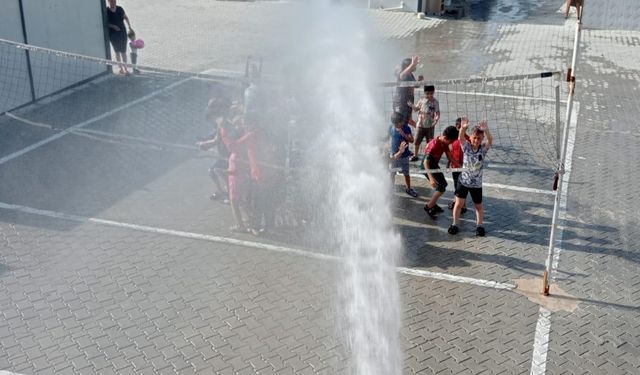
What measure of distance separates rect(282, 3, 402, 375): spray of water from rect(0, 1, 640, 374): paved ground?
183mm

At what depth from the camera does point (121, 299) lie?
7.56m

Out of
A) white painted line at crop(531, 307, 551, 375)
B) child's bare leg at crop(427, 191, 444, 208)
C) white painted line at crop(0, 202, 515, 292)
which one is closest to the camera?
white painted line at crop(531, 307, 551, 375)

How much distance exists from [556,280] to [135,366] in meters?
4.89

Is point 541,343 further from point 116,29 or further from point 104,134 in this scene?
Result: point 116,29

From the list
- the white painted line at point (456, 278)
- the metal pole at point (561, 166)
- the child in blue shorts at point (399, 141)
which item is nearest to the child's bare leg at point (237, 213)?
the white painted line at point (456, 278)

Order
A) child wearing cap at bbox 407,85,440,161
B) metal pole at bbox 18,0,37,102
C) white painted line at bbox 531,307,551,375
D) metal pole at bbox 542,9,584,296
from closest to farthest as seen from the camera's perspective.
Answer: white painted line at bbox 531,307,551,375
metal pole at bbox 542,9,584,296
child wearing cap at bbox 407,85,440,161
metal pole at bbox 18,0,37,102

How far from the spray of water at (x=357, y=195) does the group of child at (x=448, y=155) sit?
2.10 ft

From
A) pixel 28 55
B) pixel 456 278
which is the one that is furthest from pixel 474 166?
pixel 28 55

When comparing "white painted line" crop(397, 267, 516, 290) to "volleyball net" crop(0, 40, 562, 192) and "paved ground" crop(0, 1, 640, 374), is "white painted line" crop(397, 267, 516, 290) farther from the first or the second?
"volleyball net" crop(0, 40, 562, 192)

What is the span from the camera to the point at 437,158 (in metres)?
9.62

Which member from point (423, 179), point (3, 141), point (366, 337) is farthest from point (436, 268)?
point (3, 141)

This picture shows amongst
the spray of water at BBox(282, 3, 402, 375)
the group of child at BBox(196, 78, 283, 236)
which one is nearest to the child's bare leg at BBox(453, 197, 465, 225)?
the spray of water at BBox(282, 3, 402, 375)

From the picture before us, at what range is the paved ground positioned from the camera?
676 centimetres

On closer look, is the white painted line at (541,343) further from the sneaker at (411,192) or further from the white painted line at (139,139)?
the white painted line at (139,139)
